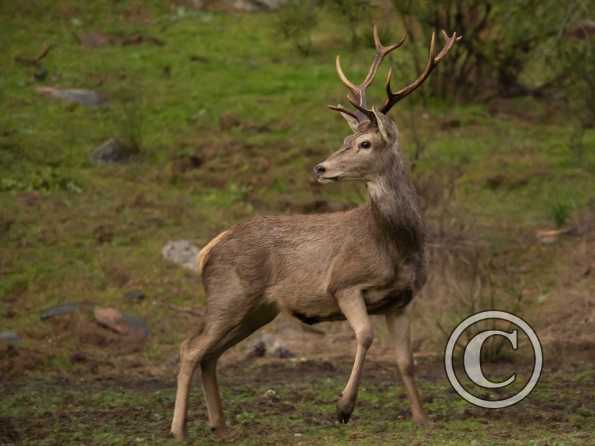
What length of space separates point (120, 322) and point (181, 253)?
1760 millimetres

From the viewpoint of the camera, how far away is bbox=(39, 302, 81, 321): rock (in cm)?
1215

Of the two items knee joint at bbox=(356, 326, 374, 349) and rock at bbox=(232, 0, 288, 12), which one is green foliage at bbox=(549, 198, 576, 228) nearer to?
knee joint at bbox=(356, 326, 374, 349)

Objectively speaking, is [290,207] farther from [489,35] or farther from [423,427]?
[423,427]

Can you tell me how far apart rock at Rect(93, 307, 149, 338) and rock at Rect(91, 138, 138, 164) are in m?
4.33

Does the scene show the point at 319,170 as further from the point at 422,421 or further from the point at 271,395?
the point at 271,395

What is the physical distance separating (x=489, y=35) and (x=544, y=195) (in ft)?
11.0

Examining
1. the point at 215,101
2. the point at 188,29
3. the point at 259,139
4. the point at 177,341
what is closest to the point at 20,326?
the point at 177,341

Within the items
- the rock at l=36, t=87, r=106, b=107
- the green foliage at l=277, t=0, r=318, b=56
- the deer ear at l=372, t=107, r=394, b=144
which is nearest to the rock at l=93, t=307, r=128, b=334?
the green foliage at l=277, t=0, r=318, b=56

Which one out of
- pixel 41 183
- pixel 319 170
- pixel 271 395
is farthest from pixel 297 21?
pixel 319 170

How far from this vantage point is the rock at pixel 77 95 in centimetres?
1795

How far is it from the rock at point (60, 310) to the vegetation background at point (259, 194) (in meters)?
0.02

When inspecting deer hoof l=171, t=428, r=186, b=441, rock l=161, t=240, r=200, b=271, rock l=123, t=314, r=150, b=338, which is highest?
→ rock l=161, t=240, r=200, b=271

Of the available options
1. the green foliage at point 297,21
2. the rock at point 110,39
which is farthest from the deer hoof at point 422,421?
the rock at point 110,39

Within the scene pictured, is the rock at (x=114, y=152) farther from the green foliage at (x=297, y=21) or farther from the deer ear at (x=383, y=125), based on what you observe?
the deer ear at (x=383, y=125)
